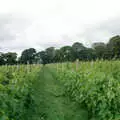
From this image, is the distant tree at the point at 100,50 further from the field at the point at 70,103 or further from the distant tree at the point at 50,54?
the field at the point at 70,103

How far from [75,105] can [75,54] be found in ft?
205

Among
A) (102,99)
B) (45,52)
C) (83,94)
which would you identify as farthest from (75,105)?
(45,52)

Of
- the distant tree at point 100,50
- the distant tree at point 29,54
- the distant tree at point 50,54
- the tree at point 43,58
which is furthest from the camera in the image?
the tree at point 43,58

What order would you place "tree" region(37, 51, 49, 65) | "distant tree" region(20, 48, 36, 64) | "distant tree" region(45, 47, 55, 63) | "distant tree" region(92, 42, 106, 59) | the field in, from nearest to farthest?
the field, "distant tree" region(92, 42, 106, 59), "distant tree" region(20, 48, 36, 64), "distant tree" region(45, 47, 55, 63), "tree" region(37, 51, 49, 65)

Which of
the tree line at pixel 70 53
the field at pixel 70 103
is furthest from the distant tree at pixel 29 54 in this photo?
the field at pixel 70 103

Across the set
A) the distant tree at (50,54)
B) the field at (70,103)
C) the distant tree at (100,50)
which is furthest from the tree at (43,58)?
the field at (70,103)

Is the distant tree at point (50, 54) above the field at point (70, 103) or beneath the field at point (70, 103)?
above

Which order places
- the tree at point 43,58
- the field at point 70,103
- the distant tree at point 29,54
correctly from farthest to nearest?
the tree at point 43,58
the distant tree at point 29,54
the field at point 70,103

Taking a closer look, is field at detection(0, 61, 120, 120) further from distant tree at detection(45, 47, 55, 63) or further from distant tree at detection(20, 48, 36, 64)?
distant tree at detection(45, 47, 55, 63)

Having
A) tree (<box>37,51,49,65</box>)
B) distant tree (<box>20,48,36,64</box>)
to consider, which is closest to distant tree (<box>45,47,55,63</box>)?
tree (<box>37,51,49,65</box>)

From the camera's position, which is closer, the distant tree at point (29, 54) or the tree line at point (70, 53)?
the tree line at point (70, 53)

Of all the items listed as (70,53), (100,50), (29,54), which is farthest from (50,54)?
(100,50)

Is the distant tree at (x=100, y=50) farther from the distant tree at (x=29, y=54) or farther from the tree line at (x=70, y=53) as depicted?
the distant tree at (x=29, y=54)

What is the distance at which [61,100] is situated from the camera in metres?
9.00
